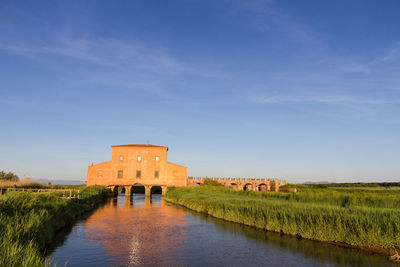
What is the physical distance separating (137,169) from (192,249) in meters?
43.6

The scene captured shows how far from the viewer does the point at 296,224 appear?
17047 millimetres

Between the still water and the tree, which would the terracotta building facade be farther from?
the still water

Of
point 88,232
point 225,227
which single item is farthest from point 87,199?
point 225,227

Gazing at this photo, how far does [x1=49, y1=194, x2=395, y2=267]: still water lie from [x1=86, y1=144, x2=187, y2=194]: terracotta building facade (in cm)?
3640

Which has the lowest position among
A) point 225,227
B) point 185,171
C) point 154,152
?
point 225,227

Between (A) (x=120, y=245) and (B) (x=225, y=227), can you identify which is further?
(B) (x=225, y=227)

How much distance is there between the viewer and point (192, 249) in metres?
13.8

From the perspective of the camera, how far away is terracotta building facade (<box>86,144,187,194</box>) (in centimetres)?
5528

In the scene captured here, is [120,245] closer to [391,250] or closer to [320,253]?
[320,253]

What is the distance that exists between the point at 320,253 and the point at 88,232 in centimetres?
1345

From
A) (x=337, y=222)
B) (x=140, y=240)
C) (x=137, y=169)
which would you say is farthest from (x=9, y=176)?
→ (x=337, y=222)

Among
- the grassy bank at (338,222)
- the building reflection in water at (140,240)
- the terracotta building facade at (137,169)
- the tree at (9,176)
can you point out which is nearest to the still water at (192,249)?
the building reflection in water at (140,240)

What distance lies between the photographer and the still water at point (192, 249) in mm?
11766

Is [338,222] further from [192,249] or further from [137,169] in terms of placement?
[137,169]
